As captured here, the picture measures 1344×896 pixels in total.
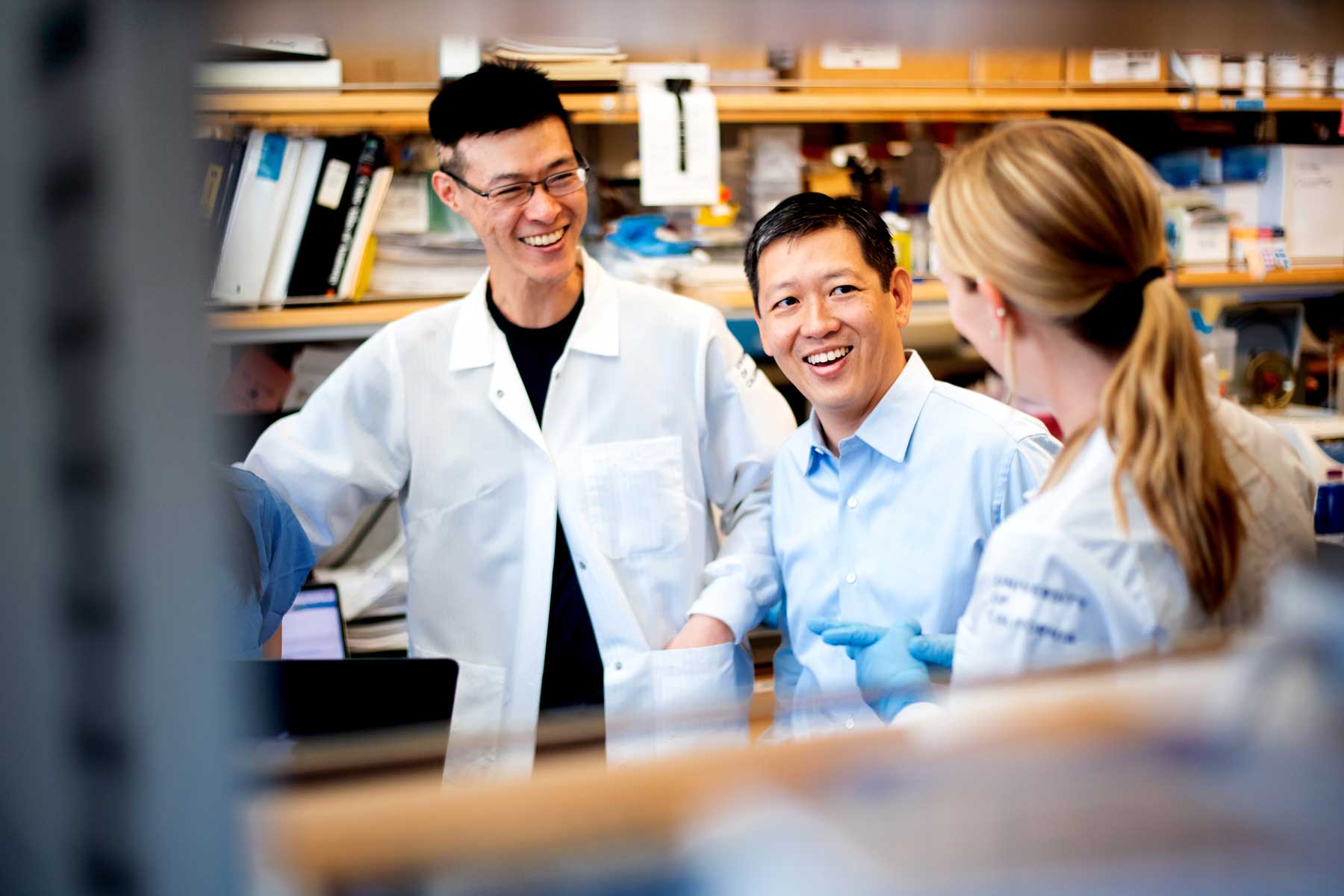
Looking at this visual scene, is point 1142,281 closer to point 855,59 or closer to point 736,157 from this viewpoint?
point 855,59

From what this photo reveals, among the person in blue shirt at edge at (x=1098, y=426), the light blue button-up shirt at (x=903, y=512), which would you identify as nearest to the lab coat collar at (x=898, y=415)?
the light blue button-up shirt at (x=903, y=512)

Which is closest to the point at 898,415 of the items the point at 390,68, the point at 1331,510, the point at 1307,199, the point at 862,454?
the point at 862,454

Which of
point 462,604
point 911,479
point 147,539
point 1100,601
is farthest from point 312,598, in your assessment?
point 147,539

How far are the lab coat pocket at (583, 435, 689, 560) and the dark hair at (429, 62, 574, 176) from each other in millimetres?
552

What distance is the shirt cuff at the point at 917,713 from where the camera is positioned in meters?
0.42

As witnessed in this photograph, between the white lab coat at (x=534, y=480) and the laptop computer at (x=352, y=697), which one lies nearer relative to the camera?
the laptop computer at (x=352, y=697)

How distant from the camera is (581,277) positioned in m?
2.00

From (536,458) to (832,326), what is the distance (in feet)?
1.84

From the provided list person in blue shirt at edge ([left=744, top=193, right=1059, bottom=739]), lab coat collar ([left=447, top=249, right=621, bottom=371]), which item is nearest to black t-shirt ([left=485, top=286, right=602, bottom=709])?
lab coat collar ([left=447, top=249, right=621, bottom=371])

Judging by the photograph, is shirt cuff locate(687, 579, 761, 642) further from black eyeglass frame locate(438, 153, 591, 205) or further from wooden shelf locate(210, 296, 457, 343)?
wooden shelf locate(210, 296, 457, 343)

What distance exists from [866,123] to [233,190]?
1.83 meters

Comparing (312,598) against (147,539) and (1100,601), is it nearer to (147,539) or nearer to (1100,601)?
(1100,601)

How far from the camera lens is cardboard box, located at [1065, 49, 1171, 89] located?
9.28 feet

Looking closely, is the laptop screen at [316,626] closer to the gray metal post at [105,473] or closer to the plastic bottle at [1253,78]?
the gray metal post at [105,473]
